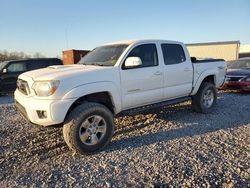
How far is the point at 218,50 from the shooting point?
36562 mm

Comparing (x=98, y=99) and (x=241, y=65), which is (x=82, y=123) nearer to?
(x=98, y=99)

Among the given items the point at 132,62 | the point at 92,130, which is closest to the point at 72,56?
the point at 132,62

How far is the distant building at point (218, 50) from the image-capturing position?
35969mm

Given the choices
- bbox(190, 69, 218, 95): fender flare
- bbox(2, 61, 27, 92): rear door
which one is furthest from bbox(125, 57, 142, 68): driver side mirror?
bbox(2, 61, 27, 92): rear door

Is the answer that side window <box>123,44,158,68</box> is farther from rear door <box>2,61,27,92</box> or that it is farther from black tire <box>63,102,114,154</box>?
rear door <box>2,61,27,92</box>

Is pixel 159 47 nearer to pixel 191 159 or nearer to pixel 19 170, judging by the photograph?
pixel 191 159

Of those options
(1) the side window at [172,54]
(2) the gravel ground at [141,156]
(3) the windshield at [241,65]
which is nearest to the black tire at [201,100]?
(2) the gravel ground at [141,156]

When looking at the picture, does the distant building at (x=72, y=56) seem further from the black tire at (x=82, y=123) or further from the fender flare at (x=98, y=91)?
the black tire at (x=82, y=123)

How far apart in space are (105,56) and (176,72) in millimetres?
1726

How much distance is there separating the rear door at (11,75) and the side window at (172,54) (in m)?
8.34

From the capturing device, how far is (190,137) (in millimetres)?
4922

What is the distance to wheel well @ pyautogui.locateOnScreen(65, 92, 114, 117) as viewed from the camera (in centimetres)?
426

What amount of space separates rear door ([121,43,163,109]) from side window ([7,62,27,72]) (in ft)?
27.6

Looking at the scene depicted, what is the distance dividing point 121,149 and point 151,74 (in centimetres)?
168
